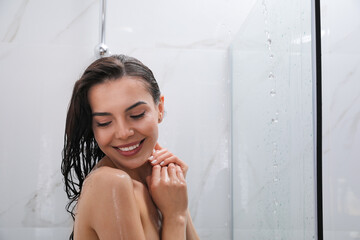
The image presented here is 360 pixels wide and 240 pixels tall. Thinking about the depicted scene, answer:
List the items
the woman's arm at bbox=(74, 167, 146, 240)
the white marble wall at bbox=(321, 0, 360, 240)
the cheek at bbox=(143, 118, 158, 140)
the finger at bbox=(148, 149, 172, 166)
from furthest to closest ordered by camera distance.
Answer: the white marble wall at bbox=(321, 0, 360, 240) → the finger at bbox=(148, 149, 172, 166) → the cheek at bbox=(143, 118, 158, 140) → the woman's arm at bbox=(74, 167, 146, 240)

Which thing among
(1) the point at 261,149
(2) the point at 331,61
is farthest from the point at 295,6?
(2) the point at 331,61

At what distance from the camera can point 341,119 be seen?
1328mm

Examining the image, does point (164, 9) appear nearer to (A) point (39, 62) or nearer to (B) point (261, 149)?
(A) point (39, 62)

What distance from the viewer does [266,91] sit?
987mm

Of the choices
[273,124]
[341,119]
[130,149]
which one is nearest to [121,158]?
[130,149]

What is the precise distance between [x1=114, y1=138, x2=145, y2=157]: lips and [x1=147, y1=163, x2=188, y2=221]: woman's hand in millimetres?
87

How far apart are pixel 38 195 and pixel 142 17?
31.5 inches

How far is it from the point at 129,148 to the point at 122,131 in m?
0.05

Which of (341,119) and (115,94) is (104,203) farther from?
(341,119)

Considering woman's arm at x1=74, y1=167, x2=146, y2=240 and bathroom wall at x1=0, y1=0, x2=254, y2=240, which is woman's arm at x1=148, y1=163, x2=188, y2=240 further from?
bathroom wall at x1=0, y1=0, x2=254, y2=240

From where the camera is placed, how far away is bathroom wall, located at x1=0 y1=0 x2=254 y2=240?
1.33m

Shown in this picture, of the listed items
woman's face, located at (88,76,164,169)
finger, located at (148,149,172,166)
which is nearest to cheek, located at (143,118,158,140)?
woman's face, located at (88,76,164,169)

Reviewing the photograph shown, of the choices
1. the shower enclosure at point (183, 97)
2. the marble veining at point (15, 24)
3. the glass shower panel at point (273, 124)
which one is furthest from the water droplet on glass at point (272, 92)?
the marble veining at point (15, 24)

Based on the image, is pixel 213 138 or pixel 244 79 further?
pixel 213 138
